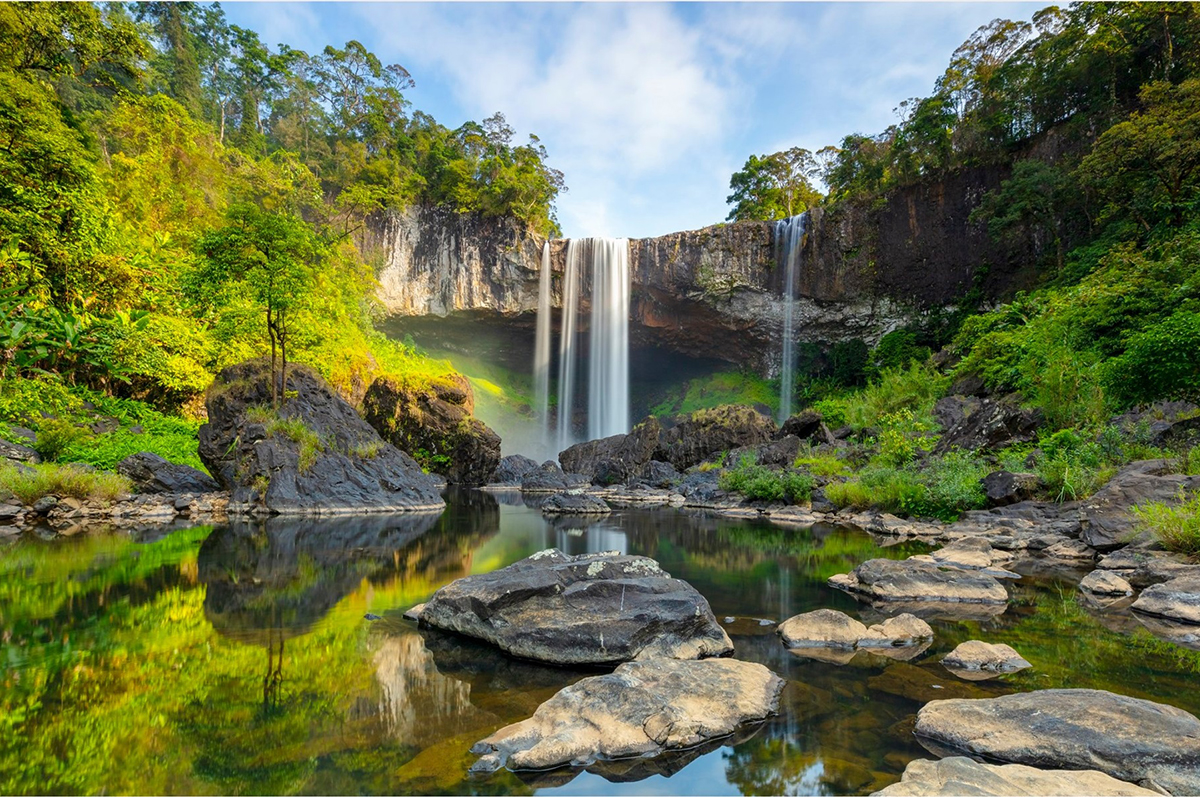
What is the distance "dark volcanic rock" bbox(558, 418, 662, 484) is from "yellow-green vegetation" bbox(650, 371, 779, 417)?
11.3 metres

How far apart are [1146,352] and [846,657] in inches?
352

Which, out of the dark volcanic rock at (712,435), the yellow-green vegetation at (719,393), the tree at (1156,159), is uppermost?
the tree at (1156,159)

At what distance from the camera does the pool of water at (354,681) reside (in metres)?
2.46

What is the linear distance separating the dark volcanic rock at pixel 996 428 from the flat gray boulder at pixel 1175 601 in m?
8.71

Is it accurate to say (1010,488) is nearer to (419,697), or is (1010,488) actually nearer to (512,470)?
(419,697)

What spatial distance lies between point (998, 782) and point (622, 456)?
2378 cm

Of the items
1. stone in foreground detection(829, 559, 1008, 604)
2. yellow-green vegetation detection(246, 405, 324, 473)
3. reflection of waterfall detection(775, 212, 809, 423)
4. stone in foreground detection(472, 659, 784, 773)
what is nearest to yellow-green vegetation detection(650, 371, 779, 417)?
reflection of waterfall detection(775, 212, 809, 423)

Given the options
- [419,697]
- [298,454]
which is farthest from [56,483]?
[419,697]

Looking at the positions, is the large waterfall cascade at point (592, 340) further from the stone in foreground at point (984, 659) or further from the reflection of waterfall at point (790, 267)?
the stone in foreground at point (984, 659)

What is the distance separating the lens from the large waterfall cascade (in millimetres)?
36719

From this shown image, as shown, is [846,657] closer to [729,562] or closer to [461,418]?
[729,562]

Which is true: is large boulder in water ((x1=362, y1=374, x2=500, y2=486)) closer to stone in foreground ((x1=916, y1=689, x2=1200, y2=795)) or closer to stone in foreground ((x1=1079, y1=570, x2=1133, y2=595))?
stone in foreground ((x1=1079, y1=570, x2=1133, y2=595))

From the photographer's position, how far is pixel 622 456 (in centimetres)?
2588

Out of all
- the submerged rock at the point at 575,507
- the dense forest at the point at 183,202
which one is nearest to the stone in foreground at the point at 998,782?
the dense forest at the point at 183,202
